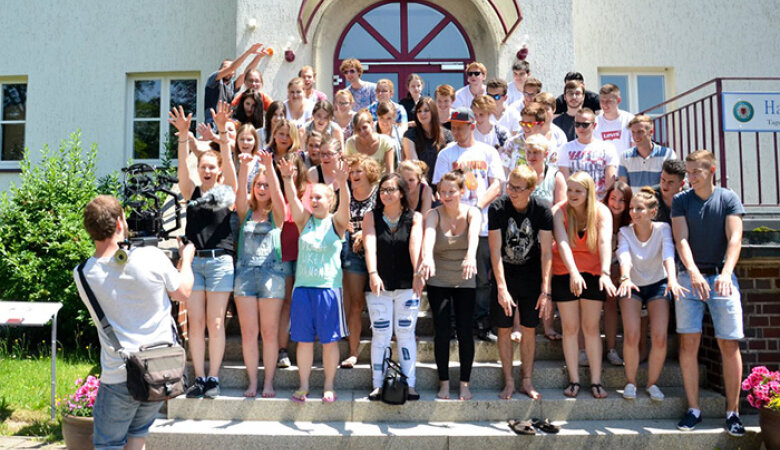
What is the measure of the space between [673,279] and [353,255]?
2637 mm

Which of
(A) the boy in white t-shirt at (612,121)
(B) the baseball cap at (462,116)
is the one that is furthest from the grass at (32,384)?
(A) the boy in white t-shirt at (612,121)

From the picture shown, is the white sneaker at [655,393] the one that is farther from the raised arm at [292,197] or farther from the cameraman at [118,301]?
the cameraman at [118,301]

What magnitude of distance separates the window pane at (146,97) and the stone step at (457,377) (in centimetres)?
709

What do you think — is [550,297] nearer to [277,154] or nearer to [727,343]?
[727,343]

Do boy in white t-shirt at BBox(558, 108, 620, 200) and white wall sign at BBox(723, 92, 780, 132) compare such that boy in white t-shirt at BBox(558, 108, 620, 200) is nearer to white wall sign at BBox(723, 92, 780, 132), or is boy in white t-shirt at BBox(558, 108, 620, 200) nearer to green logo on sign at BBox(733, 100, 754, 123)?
white wall sign at BBox(723, 92, 780, 132)

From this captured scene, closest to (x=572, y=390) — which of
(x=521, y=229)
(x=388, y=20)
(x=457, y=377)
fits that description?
(x=457, y=377)

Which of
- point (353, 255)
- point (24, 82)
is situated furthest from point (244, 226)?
point (24, 82)

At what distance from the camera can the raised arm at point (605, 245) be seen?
15.2 ft

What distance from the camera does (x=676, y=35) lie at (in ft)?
32.6

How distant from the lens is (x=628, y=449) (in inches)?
172

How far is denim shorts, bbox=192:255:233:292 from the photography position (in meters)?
4.71

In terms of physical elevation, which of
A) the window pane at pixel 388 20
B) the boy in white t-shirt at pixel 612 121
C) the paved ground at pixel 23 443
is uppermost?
the window pane at pixel 388 20

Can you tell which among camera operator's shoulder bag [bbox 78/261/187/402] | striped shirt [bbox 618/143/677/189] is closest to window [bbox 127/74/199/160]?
striped shirt [bbox 618/143/677/189]

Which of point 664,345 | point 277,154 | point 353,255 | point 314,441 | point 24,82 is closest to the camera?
point 314,441
